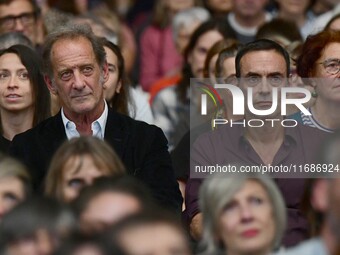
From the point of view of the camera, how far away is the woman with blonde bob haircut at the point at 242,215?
738cm

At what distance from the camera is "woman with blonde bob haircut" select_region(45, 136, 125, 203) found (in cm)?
803

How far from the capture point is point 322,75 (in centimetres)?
964

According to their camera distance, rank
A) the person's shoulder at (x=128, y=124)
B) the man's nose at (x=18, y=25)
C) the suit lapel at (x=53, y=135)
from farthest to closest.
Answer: the man's nose at (x=18, y=25) → the person's shoulder at (x=128, y=124) → the suit lapel at (x=53, y=135)

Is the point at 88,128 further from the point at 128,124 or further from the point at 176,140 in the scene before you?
the point at 176,140

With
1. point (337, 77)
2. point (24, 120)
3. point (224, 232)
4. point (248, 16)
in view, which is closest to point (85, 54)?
point (24, 120)

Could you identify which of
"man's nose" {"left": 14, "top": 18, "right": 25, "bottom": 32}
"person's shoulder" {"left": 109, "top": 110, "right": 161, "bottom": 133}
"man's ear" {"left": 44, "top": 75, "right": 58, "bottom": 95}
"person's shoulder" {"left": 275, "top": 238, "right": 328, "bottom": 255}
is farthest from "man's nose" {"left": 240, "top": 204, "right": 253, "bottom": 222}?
"man's nose" {"left": 14, "top": 18, "right": 25, "bottom": 32}

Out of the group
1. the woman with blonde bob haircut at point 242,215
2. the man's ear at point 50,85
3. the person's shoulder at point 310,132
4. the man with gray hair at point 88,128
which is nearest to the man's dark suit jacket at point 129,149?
the man with gray hair at point 88,128

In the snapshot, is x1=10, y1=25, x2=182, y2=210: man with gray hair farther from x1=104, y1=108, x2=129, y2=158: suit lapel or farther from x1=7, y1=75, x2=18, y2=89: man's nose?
x1=7, y1=75, x2=18, y2=89: man's nose

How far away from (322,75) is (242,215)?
2428 mm

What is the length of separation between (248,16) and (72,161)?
5.27 metres

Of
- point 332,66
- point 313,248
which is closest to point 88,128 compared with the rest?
point 332,66

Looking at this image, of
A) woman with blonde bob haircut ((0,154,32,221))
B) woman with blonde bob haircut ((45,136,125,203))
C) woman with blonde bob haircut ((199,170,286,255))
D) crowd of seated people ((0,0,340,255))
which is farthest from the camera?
woman with blonde bob haircut ((45,136,125,203))

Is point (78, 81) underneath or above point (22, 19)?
underneath

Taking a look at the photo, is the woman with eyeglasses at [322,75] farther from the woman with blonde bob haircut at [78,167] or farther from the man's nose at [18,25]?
the man's nose at [18,25]
